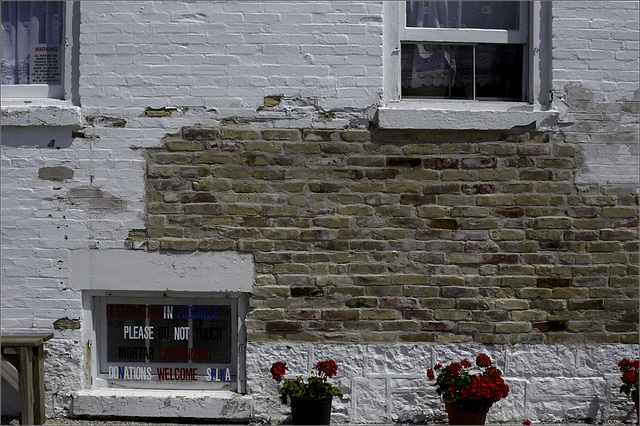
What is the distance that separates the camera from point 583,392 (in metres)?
4.08

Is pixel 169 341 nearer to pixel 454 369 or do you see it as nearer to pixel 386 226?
pixel 386 226

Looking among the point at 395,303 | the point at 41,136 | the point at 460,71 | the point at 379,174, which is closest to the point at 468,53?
the point at 460,71

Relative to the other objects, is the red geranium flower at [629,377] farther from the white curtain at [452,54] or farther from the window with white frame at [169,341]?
the window with white frame at [169,341]

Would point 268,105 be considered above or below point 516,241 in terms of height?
above

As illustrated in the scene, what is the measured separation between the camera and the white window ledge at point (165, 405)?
4035 millimetres

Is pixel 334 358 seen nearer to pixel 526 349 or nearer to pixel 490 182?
pixel 526 349

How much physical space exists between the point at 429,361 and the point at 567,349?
3.28ft

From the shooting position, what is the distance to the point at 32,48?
14.2ft

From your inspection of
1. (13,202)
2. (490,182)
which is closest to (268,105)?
(490,182)

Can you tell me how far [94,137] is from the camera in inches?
161

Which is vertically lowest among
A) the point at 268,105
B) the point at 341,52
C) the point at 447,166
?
the point at 447,166

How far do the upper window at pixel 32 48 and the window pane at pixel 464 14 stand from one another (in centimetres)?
267

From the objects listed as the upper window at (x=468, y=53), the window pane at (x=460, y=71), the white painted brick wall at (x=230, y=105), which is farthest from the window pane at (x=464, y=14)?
the white painted brick wall at (x=230, y=105)

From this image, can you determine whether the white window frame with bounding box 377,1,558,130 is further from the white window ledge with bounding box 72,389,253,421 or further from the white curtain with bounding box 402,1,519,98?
the white window ledge with bounding box 72,389,253,421
